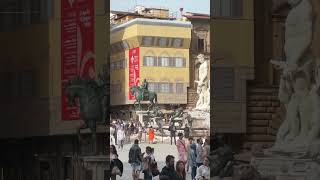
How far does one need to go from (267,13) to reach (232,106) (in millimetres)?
777

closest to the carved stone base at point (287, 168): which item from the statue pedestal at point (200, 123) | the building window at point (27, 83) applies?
the statue pedestal at point (200, 123)

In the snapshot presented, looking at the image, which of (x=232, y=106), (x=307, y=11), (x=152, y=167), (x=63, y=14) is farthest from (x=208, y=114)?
(x=63, y=14)

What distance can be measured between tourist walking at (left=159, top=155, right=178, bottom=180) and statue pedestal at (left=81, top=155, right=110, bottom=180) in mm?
459

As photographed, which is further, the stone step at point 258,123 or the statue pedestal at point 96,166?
the statue pedestal at point 96,166

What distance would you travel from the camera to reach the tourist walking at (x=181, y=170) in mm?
5539

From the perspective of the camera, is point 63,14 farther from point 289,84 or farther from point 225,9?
point 289,84

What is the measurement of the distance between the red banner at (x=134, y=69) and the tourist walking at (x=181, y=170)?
2.07 ft

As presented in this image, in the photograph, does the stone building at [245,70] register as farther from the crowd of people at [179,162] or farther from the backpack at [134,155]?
the backpack at [134,155]

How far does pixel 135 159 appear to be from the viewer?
557 centimetres

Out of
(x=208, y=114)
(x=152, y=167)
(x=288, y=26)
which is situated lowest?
(x=152, y=167)

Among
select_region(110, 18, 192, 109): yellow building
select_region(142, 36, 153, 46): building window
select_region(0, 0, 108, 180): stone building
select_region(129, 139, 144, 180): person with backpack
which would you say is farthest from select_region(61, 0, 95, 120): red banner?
select_region(129, 139, 144, 180): person with backpack

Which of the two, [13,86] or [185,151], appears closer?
[185,151]

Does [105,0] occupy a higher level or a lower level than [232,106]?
higher

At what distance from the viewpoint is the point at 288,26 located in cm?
551
